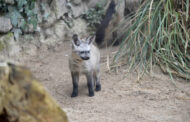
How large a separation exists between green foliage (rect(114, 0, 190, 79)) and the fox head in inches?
44.8

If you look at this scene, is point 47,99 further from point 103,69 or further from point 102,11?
point 102,11

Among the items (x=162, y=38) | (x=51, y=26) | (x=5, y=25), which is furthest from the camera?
(x=51, y=26)

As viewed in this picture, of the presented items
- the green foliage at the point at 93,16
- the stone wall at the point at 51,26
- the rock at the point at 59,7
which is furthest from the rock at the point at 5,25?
the green foliage at the point at 93,16

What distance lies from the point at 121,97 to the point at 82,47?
3.45ft

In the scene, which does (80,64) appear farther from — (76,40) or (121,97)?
(121,97)

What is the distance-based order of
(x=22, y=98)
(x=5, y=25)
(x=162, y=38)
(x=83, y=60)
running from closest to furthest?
(x=22, y=98) < (x=83, y=60) < (x=162, y=38) < (x=5, y=25)

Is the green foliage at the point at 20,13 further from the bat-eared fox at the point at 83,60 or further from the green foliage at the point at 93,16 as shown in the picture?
the green foliage at the point at 93,16

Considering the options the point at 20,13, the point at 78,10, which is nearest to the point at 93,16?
the point at 78,10

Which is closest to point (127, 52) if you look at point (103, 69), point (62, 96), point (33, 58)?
point (103, 69)

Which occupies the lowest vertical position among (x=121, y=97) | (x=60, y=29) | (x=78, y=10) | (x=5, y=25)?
(x=121, y=97)

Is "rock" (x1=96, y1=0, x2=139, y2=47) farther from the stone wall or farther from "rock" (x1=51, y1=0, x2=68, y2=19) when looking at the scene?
"rock" (x1=51, y1=0, x2=68, y2=19)

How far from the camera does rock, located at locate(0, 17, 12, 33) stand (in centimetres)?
637

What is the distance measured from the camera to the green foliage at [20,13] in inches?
252

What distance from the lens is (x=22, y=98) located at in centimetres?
186
